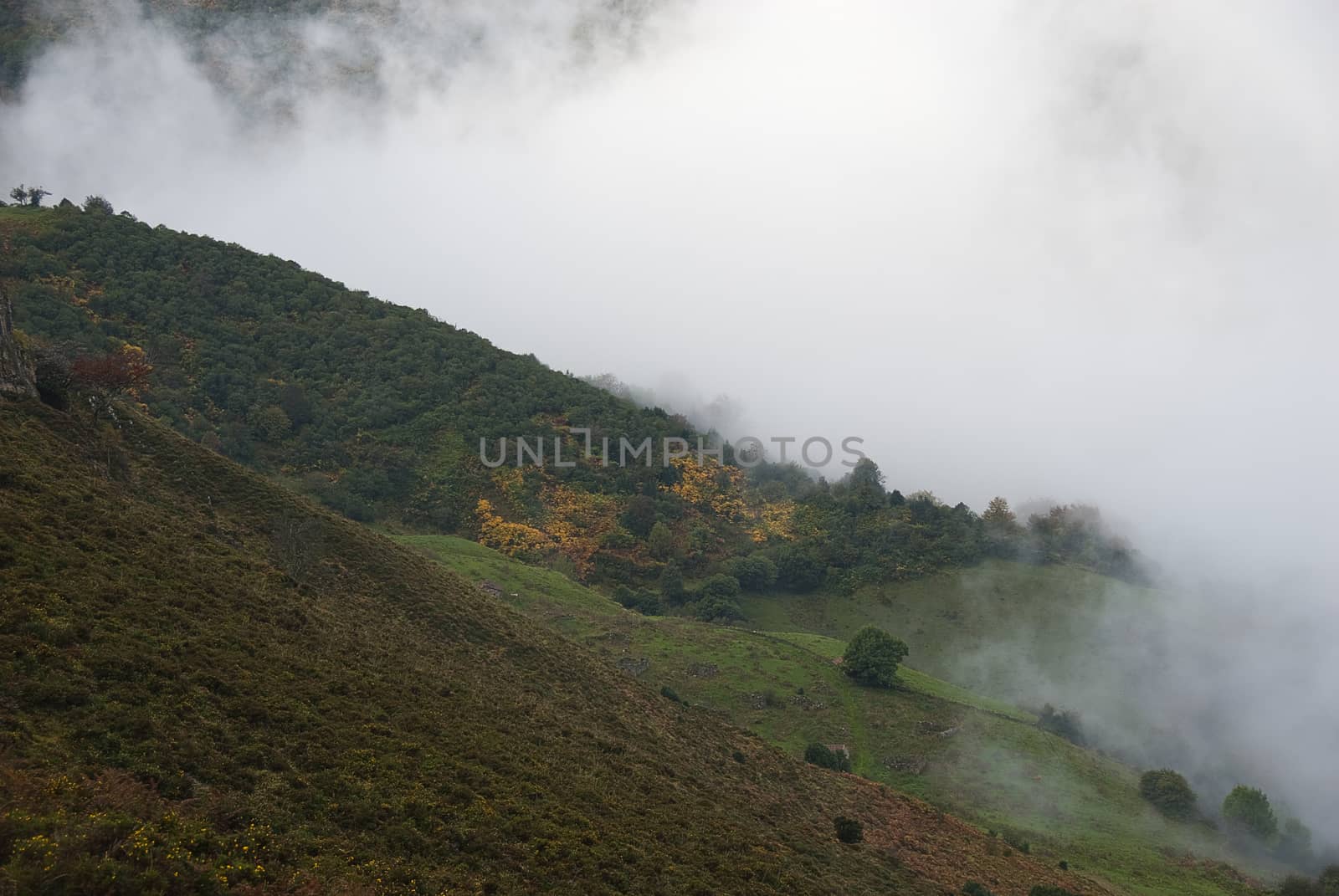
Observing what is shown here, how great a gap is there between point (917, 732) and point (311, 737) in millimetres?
51377

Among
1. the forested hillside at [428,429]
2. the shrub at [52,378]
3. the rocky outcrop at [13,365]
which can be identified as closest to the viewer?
the rocky outcrop at [13,365]

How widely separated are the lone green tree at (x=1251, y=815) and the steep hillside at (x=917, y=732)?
2846mm

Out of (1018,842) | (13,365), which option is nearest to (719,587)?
(1018,842)

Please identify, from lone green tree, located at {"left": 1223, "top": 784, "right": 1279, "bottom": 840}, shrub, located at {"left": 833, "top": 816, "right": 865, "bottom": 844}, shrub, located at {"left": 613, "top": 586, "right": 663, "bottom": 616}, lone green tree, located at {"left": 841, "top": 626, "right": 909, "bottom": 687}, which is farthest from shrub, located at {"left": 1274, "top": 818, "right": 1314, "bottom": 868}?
shrub, located at {"left": 613, "top": 586, "right": 663, "bottom": 616}

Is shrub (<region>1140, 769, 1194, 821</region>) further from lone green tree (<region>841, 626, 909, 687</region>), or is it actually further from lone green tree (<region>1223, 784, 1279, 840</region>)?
lone green tree (<region>841, 626, 909, 687</region>)

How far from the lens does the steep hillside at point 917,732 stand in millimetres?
51000

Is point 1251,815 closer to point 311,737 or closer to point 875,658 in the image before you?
point 875,658

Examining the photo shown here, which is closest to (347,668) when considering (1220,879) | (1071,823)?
(1071,823)

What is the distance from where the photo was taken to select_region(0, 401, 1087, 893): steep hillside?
16.7 metres

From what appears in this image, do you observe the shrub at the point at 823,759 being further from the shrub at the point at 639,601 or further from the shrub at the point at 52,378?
the shrub at the point at 52,378

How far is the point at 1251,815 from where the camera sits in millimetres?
60562

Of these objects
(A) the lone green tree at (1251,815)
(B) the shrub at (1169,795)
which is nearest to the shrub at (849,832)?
(B) the shrub at (1169,795)

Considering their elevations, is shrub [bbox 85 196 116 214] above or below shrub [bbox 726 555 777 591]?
above

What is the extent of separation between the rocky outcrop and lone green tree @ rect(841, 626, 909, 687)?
5662cm
